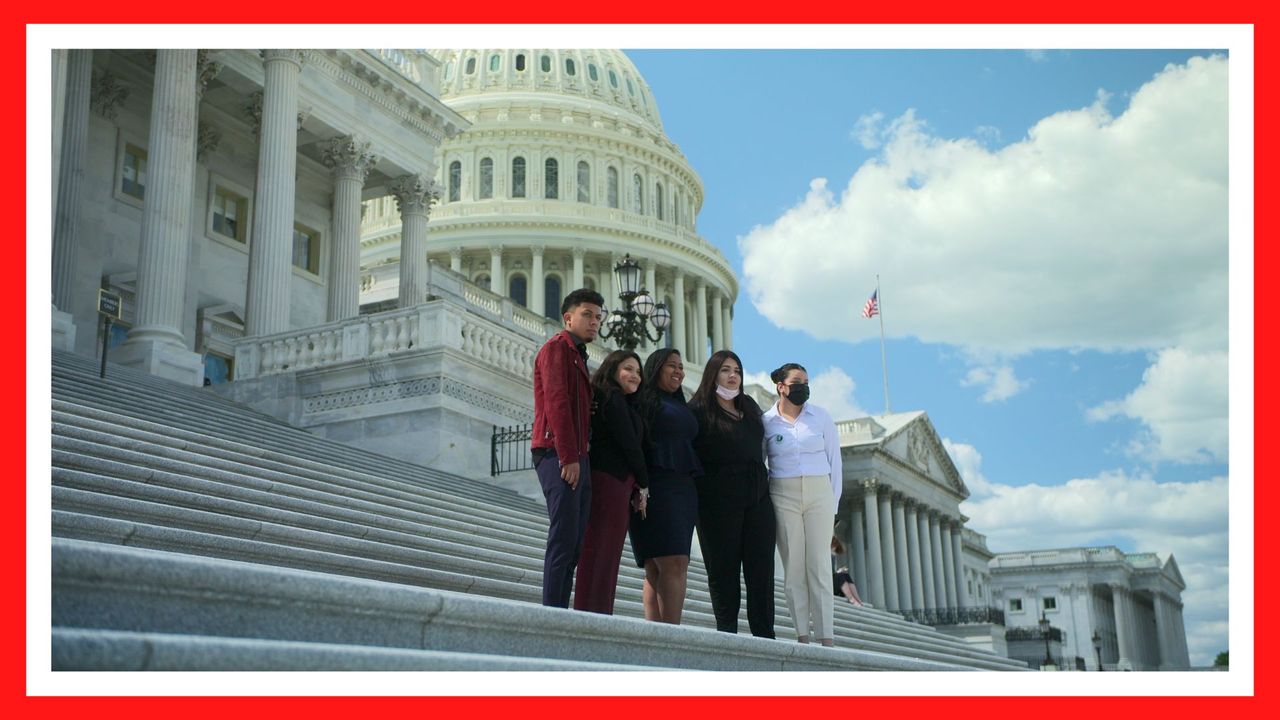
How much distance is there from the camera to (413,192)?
3241 cm

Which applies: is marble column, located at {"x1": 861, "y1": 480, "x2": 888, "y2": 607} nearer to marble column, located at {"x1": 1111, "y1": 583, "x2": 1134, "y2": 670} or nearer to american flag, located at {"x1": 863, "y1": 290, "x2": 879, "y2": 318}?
american flag, located at {"x1": 863, "y1": 290, "x2": 879, "y2": 318}

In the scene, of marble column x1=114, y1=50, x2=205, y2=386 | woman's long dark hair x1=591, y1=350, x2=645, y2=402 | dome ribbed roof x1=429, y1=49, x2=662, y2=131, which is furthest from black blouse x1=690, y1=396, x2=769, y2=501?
dome ribbed roof x1=429, y1=49, x2=662, y2=131

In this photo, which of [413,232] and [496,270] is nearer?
[413,232]

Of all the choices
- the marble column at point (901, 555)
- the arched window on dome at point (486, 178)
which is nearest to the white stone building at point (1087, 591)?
the marble column at point (901, 555)

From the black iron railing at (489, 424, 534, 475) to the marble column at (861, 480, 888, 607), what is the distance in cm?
4030

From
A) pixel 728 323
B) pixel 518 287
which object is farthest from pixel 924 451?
pixel 518 287

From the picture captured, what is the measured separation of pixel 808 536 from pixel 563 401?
6.44 feet

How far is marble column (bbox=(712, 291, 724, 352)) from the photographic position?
81.7m

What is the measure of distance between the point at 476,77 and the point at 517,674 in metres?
78.8

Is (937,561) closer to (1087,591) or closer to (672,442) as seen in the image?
(1087,591)

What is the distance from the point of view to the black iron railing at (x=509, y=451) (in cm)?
1827

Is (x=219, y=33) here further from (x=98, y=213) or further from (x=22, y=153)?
(x=98, y=213)

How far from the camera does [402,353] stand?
62.2 ft

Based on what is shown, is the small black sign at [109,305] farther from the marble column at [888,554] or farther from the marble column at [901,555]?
the marble column at [901,555]
